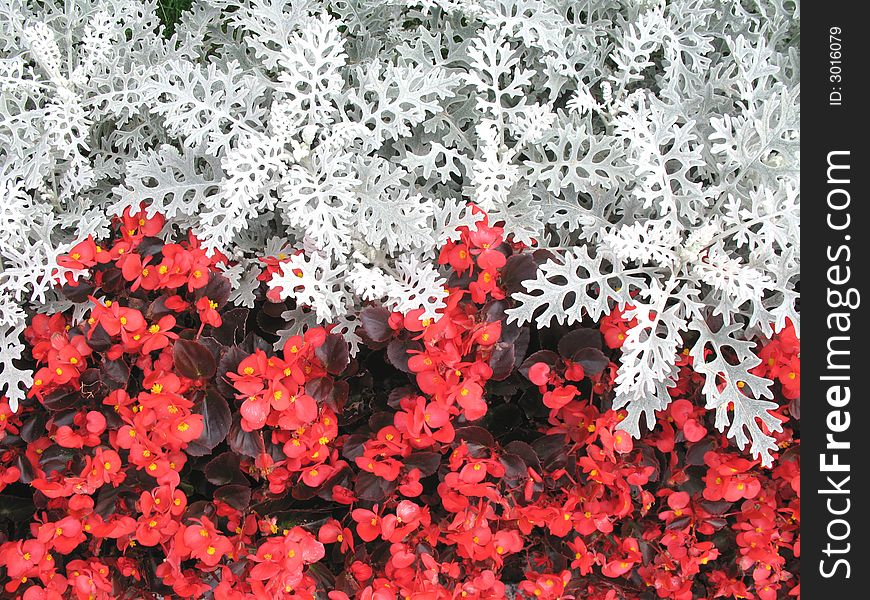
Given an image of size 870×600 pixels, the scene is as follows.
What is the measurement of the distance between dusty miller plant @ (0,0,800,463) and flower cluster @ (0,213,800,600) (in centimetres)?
7

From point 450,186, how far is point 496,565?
29.9 inches

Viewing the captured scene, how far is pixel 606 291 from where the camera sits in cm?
126

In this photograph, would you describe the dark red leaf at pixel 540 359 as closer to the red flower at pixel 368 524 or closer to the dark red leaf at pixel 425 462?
the dark red leaf at pixel 425 462

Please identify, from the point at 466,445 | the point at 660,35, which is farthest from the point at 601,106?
the point at 466,445

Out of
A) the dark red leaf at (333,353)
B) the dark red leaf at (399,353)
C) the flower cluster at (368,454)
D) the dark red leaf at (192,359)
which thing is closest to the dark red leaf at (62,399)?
the flower cluster at (368,454)

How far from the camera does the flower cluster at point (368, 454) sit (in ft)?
4.13

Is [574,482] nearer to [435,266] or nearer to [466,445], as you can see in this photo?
[466,445]

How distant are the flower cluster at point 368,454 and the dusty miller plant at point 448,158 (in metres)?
0.07

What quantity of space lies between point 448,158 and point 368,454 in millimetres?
553

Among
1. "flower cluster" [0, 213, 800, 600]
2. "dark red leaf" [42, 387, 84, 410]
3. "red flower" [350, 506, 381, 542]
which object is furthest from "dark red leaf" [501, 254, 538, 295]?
"dark red leaf" [42, 387, 84, 410]

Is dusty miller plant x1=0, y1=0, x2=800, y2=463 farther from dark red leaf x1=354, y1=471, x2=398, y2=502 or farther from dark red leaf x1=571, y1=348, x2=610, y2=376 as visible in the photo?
dark red leaf x1=354, y1=471, x2=398, y2=502

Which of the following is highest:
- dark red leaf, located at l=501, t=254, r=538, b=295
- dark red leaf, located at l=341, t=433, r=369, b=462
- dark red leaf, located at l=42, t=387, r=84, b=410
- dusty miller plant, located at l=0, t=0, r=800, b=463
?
dusty miller plant, located at l=0, t=0, r=800, b=463

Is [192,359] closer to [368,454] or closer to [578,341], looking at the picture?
[368,454]

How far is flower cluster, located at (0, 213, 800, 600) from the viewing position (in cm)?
126
